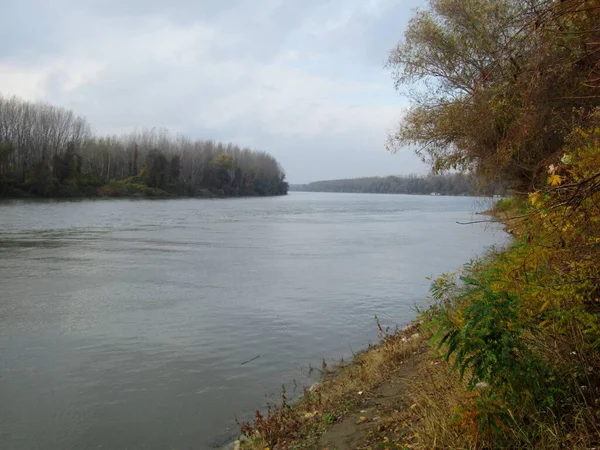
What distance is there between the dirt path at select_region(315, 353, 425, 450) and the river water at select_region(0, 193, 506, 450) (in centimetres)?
183

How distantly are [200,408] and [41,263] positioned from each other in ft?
45.0

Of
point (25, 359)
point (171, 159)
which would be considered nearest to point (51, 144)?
point (171, 159)

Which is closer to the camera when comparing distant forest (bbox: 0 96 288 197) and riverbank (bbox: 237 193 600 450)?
riverbank (bbox: 237 193 600 450)

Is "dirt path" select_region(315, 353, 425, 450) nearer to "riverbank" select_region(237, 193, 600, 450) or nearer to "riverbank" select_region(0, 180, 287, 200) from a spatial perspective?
"riverbank" select_region(237, 193, 600, 450)

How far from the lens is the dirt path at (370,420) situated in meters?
4.71

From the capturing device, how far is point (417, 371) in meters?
6.48

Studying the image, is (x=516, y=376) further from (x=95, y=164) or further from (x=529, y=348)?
(x=95, y=164)

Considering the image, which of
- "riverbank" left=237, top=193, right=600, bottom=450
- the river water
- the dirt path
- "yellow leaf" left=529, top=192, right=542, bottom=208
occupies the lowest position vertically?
the river water

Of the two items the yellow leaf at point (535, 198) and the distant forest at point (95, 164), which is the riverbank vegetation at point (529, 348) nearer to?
the yellow leaf at point (535, 198)

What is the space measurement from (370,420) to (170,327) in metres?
6.50

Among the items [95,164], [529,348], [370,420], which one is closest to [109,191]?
[95,164]

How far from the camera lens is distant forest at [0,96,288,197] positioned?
68438 millimetres

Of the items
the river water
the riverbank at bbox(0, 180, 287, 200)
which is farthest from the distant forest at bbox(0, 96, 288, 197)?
the river water

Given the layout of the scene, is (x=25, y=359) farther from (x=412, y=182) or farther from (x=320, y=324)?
(x=412, y=182)
